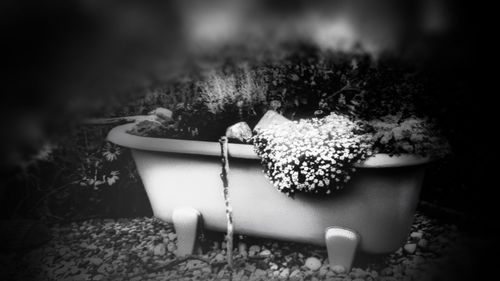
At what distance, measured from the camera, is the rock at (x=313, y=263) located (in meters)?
1.76

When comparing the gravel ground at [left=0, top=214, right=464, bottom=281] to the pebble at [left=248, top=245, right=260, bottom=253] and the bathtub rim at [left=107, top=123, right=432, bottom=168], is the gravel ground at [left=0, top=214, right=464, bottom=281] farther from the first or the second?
the bathtub rim at [left=107, top=123, right=432, bottom=168]

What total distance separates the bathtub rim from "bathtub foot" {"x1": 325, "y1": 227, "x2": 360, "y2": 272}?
0.36m

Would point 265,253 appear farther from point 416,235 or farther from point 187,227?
point 416,235

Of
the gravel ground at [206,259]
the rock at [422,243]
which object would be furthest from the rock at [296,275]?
the rock at [422,243]

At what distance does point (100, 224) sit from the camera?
7.89 ft

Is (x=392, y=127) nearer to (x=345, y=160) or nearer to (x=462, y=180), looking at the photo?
(x=345, y=160)

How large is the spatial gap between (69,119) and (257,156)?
4.03 feet

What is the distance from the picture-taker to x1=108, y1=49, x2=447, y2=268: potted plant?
58.2 inches

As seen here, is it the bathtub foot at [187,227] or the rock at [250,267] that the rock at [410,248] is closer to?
the rock at [250,267]

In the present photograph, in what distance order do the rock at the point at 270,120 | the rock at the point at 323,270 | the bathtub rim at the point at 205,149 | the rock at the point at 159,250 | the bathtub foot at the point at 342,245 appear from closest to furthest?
the bathtub rim at the point at 205,149
the bathtub foot at the point at 342,245
the rock at the point at 323,270
the rock at the point at 270,120
the rock at the point at 159,250

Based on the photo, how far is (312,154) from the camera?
149 cm

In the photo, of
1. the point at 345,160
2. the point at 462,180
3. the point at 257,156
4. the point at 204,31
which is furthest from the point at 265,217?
the point at 204,31

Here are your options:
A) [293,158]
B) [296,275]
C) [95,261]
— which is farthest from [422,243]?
[95,261]

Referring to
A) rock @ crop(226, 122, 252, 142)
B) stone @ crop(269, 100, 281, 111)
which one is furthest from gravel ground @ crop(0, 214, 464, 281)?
stone @ crop(269, 100, 281, 111)
